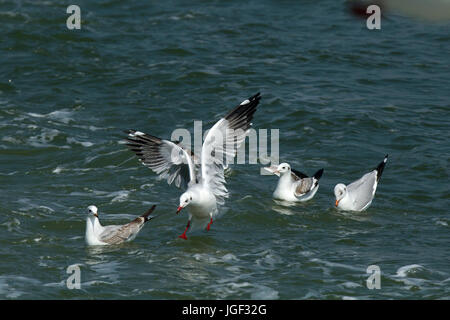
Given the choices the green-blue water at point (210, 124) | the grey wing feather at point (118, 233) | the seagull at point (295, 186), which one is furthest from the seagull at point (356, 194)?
the grey wing feather at point (118, 233)

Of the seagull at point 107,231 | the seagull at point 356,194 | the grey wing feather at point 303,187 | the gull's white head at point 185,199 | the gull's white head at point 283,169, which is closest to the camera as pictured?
the gull's white head at point 185,199

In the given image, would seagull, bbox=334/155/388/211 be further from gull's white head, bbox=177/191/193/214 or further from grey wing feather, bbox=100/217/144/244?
grey wing feather, bbox=100/217/144/244

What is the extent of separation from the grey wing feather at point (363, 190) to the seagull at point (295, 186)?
551mm

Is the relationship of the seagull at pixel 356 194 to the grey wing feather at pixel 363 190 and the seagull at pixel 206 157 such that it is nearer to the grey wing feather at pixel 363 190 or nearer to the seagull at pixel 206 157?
the grey wing feather at pixel 363 190

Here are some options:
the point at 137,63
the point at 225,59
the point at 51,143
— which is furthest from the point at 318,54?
the point at 51,143

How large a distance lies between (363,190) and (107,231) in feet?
13.3

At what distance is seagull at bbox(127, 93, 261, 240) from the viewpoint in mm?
9211

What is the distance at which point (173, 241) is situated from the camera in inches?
368

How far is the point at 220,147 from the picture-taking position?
9.40m

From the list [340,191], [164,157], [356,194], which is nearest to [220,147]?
[164,157]

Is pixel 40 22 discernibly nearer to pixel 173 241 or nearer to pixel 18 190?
pixel 18 190

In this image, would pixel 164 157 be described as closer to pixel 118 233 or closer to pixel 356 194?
pixel 118 233

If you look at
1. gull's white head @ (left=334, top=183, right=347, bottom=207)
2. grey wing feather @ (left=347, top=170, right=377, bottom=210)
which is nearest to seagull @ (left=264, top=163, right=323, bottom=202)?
gull's white head @ (left=334, top=183, right=347, bottom=207)

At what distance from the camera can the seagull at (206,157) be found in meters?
9.21
